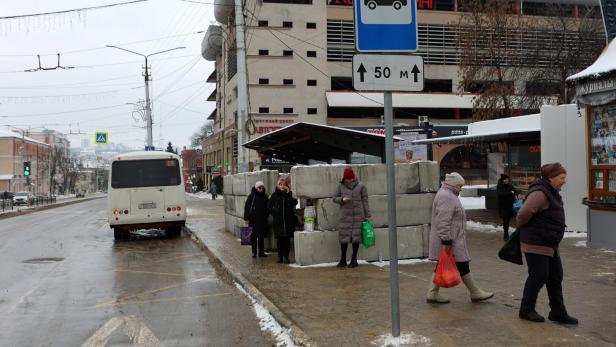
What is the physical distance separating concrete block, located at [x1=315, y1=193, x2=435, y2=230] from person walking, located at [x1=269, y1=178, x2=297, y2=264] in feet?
2.46

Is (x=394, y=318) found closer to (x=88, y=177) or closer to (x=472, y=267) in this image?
(x=472, y=267)

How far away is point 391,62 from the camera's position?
199 inches

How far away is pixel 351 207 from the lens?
993 centimetres

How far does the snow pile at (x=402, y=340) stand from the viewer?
17.4 ft

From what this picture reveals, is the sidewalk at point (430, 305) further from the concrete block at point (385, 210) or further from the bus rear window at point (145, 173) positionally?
the bus rear window at point (145, 173)

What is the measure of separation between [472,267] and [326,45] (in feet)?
132

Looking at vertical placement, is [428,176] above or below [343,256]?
above

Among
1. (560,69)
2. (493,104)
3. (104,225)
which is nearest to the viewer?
(104,225)

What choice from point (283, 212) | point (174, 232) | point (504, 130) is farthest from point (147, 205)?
point (504, 130)

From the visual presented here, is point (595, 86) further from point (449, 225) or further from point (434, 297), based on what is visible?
point (434, 297)

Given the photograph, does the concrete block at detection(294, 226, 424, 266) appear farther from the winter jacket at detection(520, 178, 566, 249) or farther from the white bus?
the white bus

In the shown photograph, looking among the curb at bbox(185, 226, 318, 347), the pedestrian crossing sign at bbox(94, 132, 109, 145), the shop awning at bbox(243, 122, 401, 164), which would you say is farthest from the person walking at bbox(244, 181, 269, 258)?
the pedestrian crossing sign at bbox(94, 132, 109, 145)

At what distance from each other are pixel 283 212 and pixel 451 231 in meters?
4.69

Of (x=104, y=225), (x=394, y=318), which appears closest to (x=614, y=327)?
(x=394, y=318)
